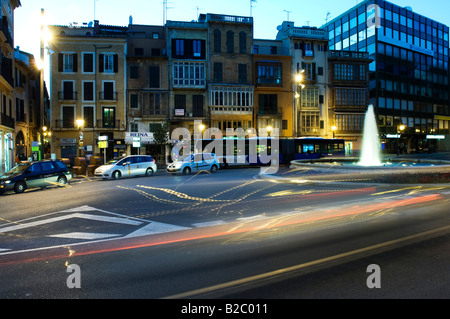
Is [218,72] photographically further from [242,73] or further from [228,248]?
[228,248]

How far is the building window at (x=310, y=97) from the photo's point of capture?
161ft

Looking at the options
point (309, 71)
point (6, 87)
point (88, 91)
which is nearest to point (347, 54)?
point (309, 71)

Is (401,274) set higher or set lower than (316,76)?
A: lower

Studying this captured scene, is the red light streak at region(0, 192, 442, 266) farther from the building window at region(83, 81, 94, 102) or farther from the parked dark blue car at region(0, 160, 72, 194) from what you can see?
the building window at region(83, 81, 94, 102)

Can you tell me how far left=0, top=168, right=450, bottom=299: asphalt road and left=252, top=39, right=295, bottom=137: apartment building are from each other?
1401 inches

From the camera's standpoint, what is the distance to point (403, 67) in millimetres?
61000

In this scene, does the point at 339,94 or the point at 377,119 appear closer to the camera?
the point at 339,94

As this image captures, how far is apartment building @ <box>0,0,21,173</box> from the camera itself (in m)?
30.3

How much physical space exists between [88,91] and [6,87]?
10.9 m

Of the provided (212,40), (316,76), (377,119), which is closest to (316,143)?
(316,76)

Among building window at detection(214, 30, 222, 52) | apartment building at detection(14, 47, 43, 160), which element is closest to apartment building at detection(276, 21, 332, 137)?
building window at detection(214, 30, 222, 52)
